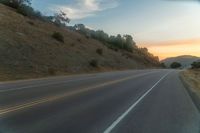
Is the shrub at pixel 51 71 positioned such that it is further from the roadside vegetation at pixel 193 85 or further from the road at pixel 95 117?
the road at pixel 95 117

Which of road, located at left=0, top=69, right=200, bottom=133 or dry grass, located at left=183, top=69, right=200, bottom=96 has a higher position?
road, located at left=0, top=69, right=200, bottom=133

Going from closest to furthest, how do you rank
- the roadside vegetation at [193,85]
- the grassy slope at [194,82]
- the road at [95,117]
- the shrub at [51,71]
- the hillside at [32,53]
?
the road at [95,117] < the roadside vegetation at [193,85] < the grassy slope at [194,82] < the hillside at [32,53] < the shrub at [51,71]

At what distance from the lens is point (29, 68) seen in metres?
44.7


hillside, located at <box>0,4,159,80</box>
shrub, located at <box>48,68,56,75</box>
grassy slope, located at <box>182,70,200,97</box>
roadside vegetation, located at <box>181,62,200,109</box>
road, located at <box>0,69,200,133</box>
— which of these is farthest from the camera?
shrub, located at <box>48,68,56,75</box>

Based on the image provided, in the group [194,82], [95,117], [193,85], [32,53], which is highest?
[32,53]

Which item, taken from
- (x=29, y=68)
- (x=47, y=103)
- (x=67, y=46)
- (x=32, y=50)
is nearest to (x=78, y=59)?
(x=67, y=46)

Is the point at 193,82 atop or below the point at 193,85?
below

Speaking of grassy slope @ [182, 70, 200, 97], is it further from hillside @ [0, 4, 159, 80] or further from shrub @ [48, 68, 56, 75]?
hillside @ [0, 4, 159, 80]

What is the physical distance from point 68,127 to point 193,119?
4.32 metres

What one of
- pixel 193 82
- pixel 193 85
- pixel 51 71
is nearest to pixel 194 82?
pixel 193 82

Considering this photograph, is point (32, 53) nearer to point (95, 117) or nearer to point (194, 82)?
point (194, 82)

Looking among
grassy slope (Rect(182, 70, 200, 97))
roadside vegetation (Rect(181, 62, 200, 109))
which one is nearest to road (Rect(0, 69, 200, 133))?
roadside vegetation (Rect(181, 62, 200, 109))

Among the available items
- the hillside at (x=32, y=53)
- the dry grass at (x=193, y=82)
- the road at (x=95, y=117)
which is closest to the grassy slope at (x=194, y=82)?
the dry grass at (x=193, y=82)

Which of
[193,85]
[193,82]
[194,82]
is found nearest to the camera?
[193,85]
